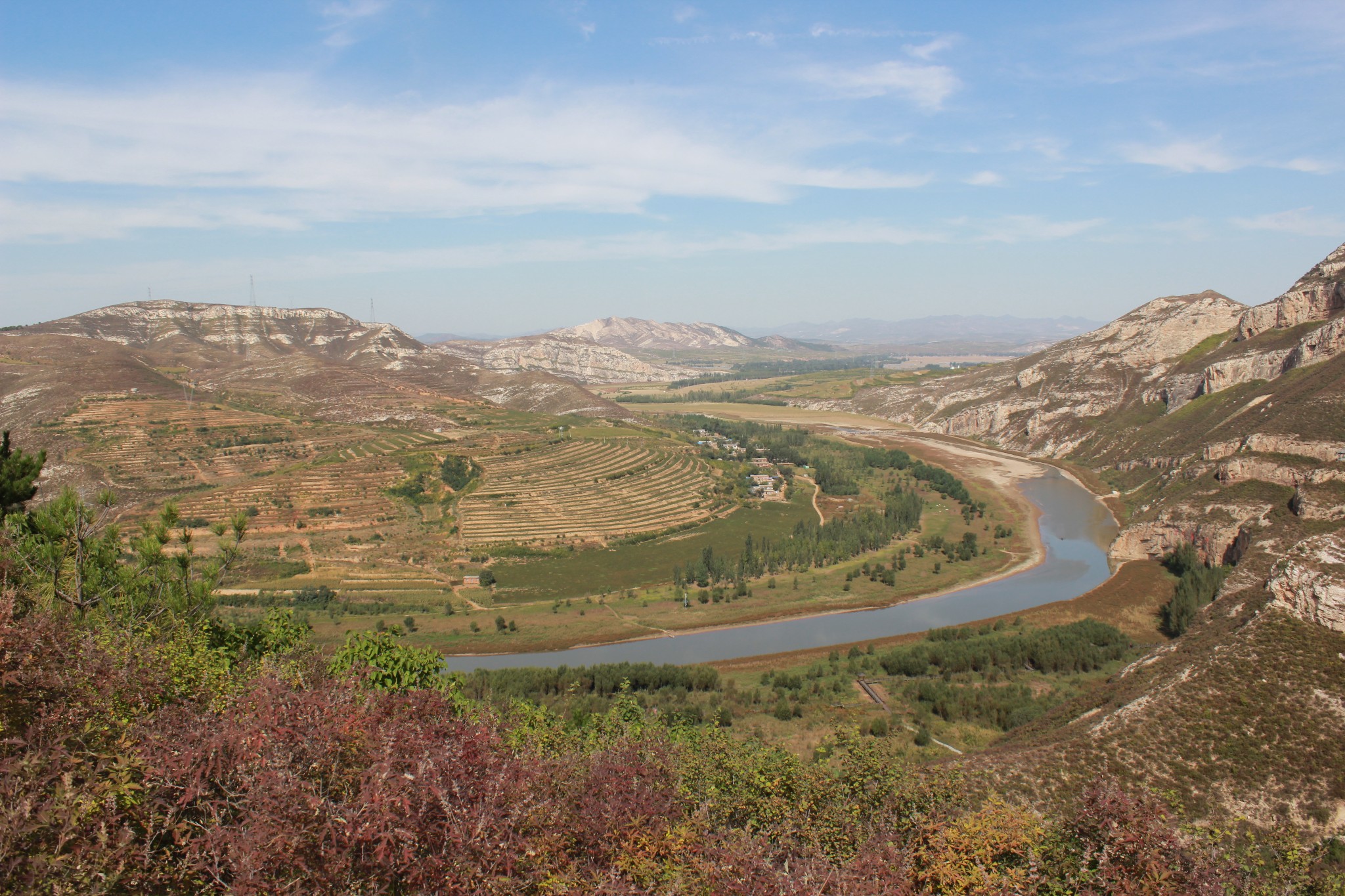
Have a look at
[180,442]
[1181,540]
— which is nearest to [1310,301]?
[1181,540]

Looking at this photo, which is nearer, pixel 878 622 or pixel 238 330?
pixel 878 622

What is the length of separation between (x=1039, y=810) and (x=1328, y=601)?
18696mm

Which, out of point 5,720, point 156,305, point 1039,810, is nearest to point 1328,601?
point 1039,810

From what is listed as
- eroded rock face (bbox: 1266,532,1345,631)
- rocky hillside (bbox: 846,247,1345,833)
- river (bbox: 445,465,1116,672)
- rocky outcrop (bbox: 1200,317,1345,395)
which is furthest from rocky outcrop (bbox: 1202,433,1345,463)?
eroded rock face (bbox: 1266,532,1345,631)

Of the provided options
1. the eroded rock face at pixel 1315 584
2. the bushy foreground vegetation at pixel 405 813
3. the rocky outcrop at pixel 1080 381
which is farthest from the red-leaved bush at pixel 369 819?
the rocky outcrop at pixel 1080 381

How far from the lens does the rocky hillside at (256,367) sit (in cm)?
9188

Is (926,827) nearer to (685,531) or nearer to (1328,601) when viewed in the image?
(1328,601)

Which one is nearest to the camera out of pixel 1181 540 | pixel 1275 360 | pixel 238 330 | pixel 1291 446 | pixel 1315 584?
pixel 1315 584

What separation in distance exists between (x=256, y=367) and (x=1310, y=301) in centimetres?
15122

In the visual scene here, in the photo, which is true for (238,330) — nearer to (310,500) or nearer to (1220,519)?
(310,500)

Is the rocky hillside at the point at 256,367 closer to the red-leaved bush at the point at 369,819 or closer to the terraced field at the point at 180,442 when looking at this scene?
the terraced field at the point at 180,442

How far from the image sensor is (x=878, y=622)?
54.6 metres

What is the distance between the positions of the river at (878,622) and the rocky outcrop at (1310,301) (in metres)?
43.1

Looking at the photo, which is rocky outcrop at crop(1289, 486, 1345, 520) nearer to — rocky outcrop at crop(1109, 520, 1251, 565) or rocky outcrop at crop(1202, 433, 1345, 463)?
rocky outcrop at crop(1109, 520, 1251, 565)
